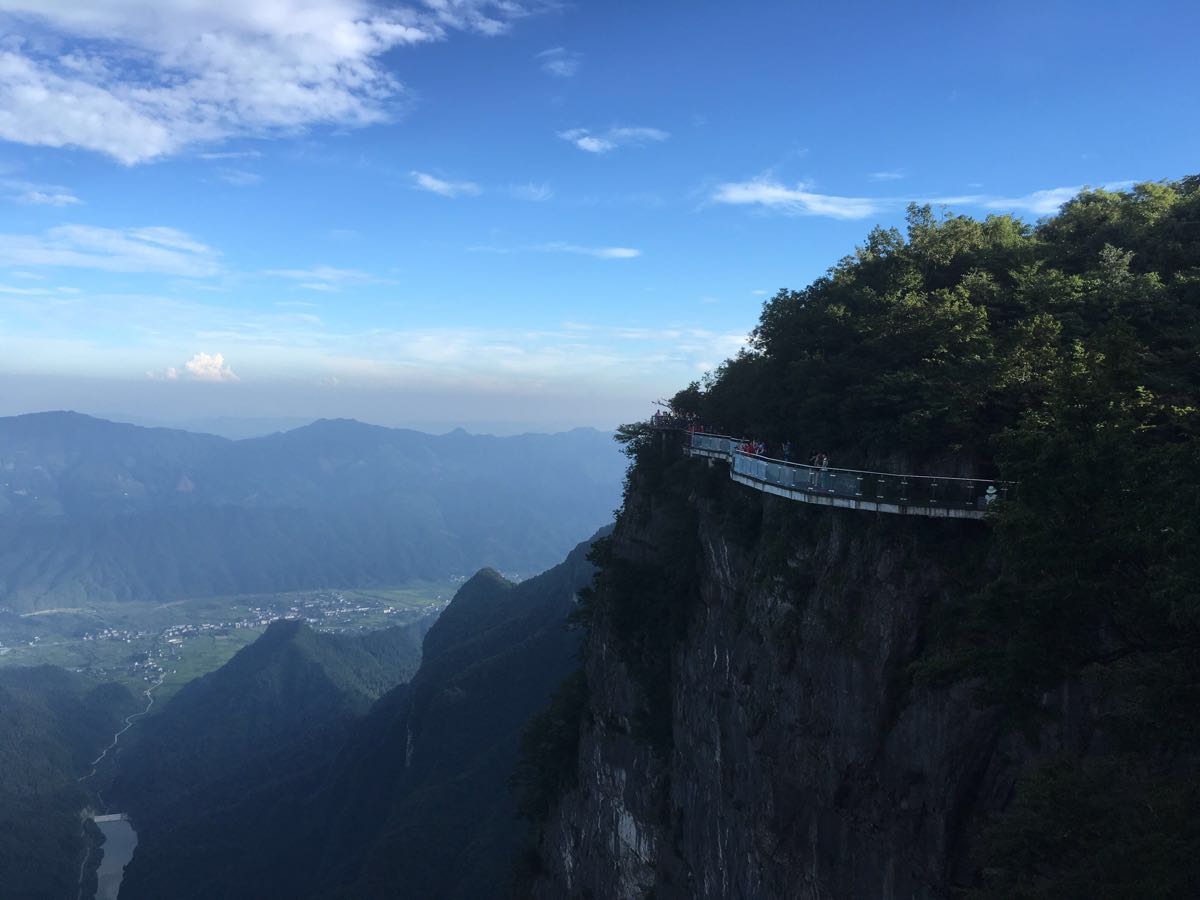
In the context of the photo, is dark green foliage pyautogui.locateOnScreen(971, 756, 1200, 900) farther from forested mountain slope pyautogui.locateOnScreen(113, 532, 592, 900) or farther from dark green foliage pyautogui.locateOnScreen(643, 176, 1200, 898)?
forested mountain slope pyautogui.locateOnScreen(113, 532, 592, 900)

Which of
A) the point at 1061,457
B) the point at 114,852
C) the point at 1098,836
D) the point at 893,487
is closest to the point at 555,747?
the point at 893,487


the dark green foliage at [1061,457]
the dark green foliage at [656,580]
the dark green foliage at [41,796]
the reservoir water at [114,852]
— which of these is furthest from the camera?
the reservoir water at [114,852]

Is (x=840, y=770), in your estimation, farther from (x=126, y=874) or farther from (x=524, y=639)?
(x=126, y=874)

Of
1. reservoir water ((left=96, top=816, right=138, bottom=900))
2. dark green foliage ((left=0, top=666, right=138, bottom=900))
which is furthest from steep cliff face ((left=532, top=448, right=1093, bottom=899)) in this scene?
dark green foliage ((left=0, top=666, right=138, bottom=900))

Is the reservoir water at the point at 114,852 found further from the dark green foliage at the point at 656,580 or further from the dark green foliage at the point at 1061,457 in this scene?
the dark green foliage at the point at 1061,457

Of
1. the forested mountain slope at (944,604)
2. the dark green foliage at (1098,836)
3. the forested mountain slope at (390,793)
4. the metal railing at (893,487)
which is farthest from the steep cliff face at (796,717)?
the forested mountain slope at (390,793)

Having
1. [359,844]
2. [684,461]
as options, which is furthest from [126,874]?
[684,461]

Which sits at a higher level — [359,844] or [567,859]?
[567,859]
